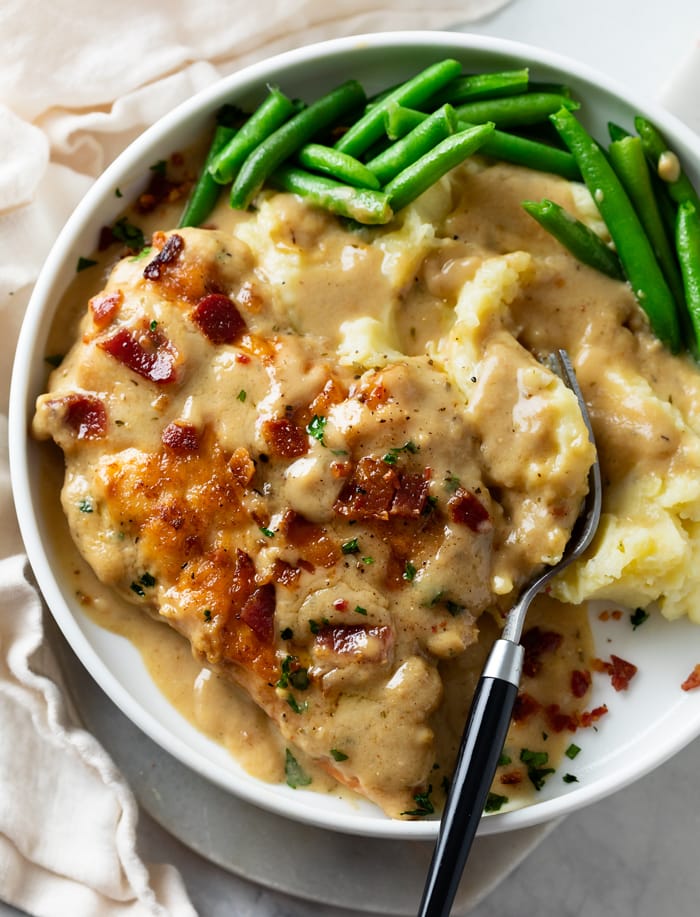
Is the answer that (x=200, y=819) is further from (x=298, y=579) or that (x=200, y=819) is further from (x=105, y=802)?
(x=298, y=579)

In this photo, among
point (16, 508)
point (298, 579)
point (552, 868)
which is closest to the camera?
point (298, 579)

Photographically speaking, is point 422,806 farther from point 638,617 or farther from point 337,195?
point 337,195

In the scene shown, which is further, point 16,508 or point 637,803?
point 637,803

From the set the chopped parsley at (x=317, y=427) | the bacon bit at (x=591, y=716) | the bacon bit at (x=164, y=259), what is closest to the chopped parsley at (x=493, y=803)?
the bacon bit at (x=591, y=716)

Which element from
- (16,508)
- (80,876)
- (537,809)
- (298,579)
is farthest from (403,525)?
(80,876)

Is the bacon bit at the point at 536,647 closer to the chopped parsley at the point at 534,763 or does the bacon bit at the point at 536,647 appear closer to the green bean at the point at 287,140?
the chopped parsley at the point at 534,763

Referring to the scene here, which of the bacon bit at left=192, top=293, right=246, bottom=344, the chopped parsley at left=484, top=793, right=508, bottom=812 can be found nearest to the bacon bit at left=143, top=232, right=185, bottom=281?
the bacon bit at left=192, top=293, right=246, bottom=344

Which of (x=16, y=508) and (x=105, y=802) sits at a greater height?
(x=16, y=508)
